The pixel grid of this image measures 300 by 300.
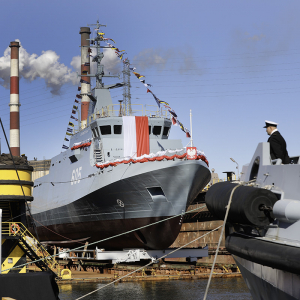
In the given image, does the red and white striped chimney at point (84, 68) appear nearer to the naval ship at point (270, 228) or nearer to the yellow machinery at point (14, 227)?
the yellow machinery at point (14, 227)

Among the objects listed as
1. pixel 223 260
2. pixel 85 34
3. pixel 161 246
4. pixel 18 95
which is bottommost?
pixel 223 260

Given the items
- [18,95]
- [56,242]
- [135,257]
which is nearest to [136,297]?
[135,257]

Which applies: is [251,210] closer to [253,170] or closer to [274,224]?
[274,224]

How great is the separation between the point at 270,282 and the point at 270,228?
1.01 m

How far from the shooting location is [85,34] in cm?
4712

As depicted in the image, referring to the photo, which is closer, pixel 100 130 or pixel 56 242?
pixel 100 130

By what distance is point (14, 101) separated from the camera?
150 ft

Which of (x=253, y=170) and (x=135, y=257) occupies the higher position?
(x=253, y=170)

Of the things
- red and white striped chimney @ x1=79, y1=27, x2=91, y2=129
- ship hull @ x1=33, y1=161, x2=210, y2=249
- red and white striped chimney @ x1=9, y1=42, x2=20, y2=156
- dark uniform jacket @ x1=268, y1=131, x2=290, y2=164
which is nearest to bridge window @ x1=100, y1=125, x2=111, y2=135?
ship hull @ x1=33, y1=161, x2=210, y2=249

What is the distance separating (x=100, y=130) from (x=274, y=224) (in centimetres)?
1988

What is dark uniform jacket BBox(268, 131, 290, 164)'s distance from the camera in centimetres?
977

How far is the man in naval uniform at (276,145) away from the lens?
978 centimetres

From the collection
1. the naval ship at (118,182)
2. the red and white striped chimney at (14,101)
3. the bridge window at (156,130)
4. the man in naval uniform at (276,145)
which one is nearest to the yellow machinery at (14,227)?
the man in naval uniform at (276,145)

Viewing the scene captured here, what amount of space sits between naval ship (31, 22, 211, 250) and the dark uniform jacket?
12887mm
